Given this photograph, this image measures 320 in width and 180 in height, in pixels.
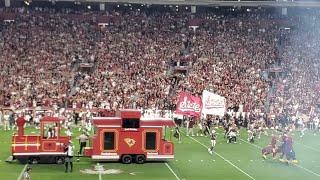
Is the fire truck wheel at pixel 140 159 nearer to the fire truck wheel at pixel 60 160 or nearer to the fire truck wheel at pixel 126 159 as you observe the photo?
the fire truck wheel at pixel 126 159

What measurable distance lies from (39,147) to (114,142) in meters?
3.22

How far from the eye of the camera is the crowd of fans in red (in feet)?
160

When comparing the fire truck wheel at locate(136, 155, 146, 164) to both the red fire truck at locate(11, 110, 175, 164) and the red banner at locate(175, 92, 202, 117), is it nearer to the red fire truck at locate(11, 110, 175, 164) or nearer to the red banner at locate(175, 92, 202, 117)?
the red fire truck at locate(11, 110, 175, 164)

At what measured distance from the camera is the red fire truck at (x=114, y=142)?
27172 mm

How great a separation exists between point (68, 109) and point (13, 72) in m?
8.30

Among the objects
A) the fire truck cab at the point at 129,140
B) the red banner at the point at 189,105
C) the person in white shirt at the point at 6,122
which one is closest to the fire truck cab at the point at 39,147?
the fire truck cab at the point at 129,140

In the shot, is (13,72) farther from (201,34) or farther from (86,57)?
(201,34)

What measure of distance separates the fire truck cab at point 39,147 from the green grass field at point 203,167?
0.42m

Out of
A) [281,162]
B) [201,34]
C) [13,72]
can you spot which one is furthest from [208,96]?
[201,34]

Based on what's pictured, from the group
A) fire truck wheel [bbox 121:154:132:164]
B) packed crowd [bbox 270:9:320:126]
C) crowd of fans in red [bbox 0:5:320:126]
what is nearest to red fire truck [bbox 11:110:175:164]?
fire truck wheel [bbox 121:154:132:164]

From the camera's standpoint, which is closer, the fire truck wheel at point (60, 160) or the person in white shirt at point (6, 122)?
the fire truck wheel at point (60, 160)

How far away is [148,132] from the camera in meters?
28.1

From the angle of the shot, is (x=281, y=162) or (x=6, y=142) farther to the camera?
(x=6, y=142)

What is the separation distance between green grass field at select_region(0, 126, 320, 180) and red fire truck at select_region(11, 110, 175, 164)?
43cm
